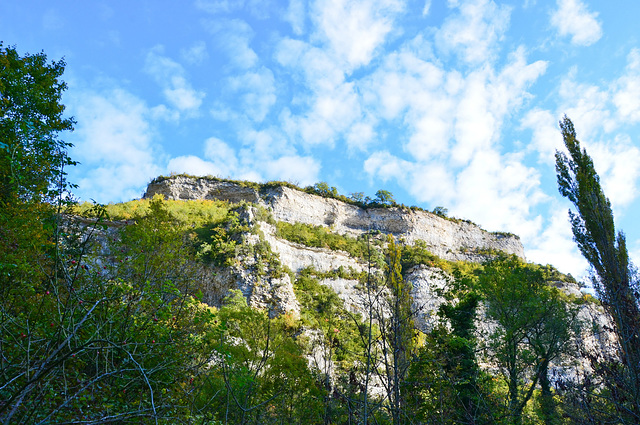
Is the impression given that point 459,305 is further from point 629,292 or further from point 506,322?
point 629,292

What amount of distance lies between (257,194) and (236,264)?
1467cm

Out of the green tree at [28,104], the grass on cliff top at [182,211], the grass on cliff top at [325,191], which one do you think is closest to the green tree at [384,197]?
the grass on cliff top at [325,191]

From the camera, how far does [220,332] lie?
6.64 m

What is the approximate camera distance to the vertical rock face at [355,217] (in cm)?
3572

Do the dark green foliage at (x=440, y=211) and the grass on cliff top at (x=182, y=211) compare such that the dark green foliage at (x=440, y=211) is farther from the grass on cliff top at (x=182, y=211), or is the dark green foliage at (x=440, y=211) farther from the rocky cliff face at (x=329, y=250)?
the grass on cliff top at (x=182, y=211)

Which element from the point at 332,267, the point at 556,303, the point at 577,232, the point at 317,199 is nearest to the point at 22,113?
the point at 577,232

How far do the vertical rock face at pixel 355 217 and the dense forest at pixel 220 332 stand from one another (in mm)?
18161

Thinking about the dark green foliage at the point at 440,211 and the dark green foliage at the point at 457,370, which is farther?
the dark green foliage at the point at 440,211

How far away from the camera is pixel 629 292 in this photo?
7.24 m

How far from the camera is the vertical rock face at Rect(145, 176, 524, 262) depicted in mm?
35719

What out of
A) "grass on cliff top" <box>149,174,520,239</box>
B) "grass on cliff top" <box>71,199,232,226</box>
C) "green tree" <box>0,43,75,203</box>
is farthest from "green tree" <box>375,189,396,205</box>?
"green tree" <box>0,43,75,203</box>

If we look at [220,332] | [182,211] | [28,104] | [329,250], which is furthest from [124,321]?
[329,250]

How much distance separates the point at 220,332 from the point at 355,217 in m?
34.1

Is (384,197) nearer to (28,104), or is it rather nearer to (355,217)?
(355,217)
